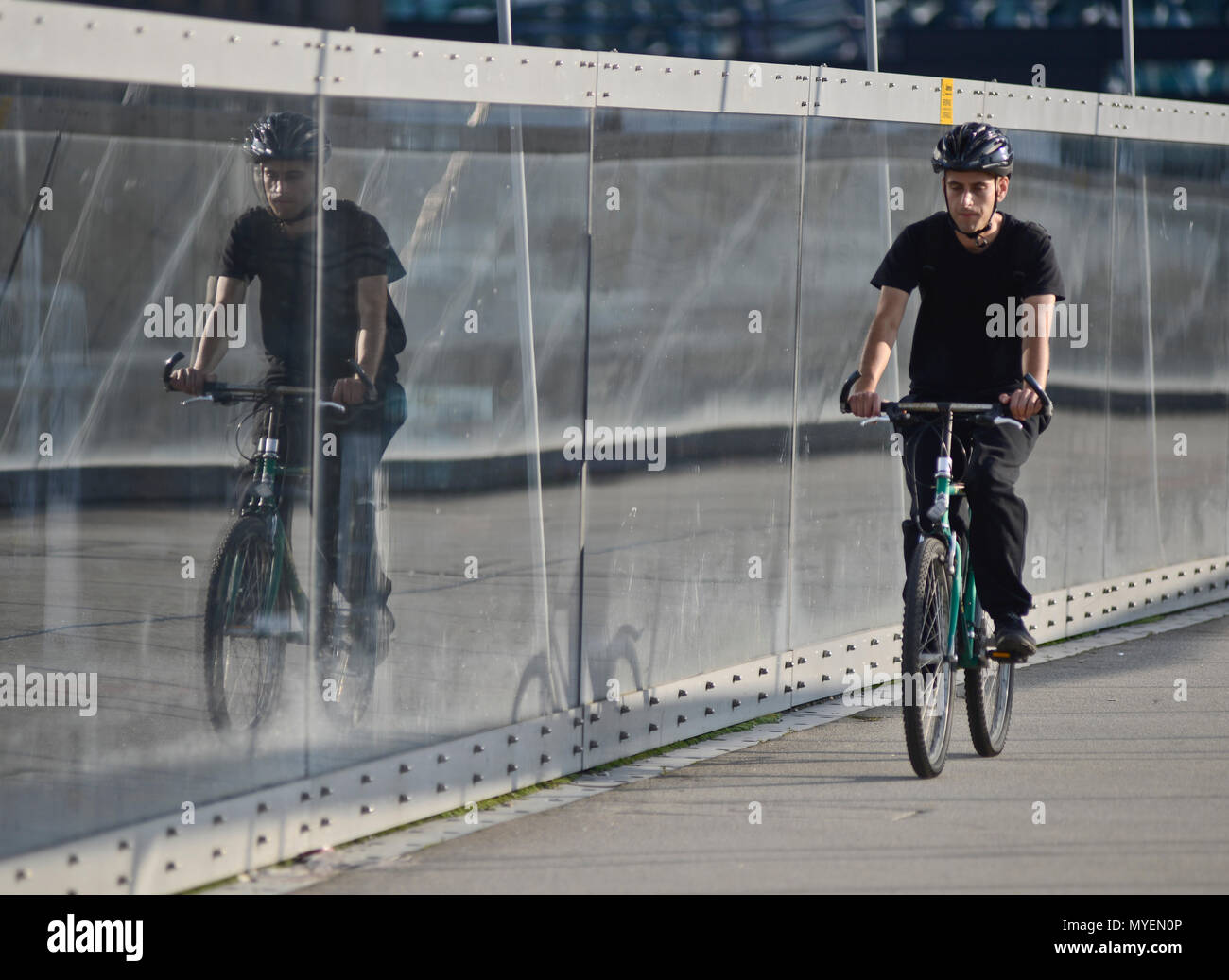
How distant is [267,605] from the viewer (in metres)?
4.90

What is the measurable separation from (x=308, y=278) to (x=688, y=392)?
6.09 ft

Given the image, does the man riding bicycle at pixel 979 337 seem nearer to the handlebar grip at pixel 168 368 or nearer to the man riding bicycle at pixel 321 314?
the man riding bicycle at pixel 321 314

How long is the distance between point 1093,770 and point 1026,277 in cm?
164

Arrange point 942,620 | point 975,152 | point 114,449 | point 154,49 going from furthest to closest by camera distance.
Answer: point 975,152, point 942,620, point 114,449, point 154,49

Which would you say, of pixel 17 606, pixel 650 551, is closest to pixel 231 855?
pixel 17 606

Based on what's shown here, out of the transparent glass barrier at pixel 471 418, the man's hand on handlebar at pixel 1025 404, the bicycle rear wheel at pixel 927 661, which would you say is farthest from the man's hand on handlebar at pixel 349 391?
the man's hand on handlebar at pixel 1025 404

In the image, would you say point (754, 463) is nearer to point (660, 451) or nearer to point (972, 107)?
point (660, 451)

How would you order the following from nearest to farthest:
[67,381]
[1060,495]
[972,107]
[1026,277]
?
1. [67,381]
2. [1026,277]
3. [972,107]
4. [1060,495]

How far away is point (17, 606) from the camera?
4.89 metres

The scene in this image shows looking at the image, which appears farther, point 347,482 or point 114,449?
point 347,482

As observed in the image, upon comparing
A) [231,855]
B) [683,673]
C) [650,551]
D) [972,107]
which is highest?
[972,107]

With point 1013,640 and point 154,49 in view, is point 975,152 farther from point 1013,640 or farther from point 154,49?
point 154,49

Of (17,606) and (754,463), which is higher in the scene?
(754,463)

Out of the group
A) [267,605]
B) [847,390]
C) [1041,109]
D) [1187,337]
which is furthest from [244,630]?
[1187,337]
